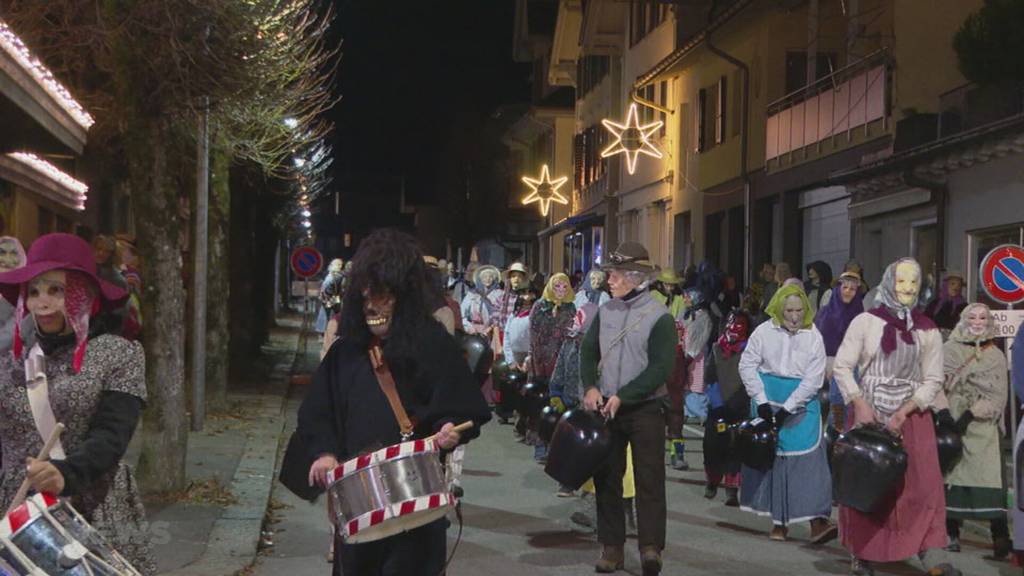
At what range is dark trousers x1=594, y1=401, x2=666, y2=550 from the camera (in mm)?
8570

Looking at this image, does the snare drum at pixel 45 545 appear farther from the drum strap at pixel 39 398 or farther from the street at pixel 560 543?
the street at pixel 560 543

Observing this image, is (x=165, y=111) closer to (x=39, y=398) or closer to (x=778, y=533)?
(x=778, y=533)

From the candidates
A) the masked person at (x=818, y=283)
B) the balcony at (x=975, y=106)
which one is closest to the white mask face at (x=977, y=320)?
the balcony at (x=975, y=106)

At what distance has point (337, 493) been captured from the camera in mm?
4883

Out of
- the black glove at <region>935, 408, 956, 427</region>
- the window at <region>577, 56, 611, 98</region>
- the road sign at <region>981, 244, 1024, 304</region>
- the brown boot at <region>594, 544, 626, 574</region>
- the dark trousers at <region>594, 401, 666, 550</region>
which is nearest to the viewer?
the dark trousers at <region>594, 401, 666, 550</region>

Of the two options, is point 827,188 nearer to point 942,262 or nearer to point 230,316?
point 942,262

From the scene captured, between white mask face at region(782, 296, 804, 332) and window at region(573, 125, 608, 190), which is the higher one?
window at region(573, 125, 608, 190)

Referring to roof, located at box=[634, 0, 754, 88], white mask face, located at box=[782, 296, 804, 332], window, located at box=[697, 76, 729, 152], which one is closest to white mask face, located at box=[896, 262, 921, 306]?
white mask face, located at box=[782, 296, 804, 332]

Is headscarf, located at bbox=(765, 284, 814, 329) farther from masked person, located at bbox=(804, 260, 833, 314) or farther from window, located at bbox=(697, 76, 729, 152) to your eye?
window, located at bbox=(697, 76, 729, 152)

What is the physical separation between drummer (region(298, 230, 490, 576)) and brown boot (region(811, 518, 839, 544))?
5256mm

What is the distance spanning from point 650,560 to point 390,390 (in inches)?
147

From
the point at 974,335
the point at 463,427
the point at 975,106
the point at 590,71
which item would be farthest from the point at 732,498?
the point at 590,71

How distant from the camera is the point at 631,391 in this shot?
855cm

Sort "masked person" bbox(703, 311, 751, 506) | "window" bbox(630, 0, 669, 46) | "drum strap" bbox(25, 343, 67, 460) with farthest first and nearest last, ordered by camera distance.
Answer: "window" bbox(630, 0, 669, 46) → "masked person" bbox(703, 311, 751, 506) → "drum strap" bbox(25, 343, 67, 460)
